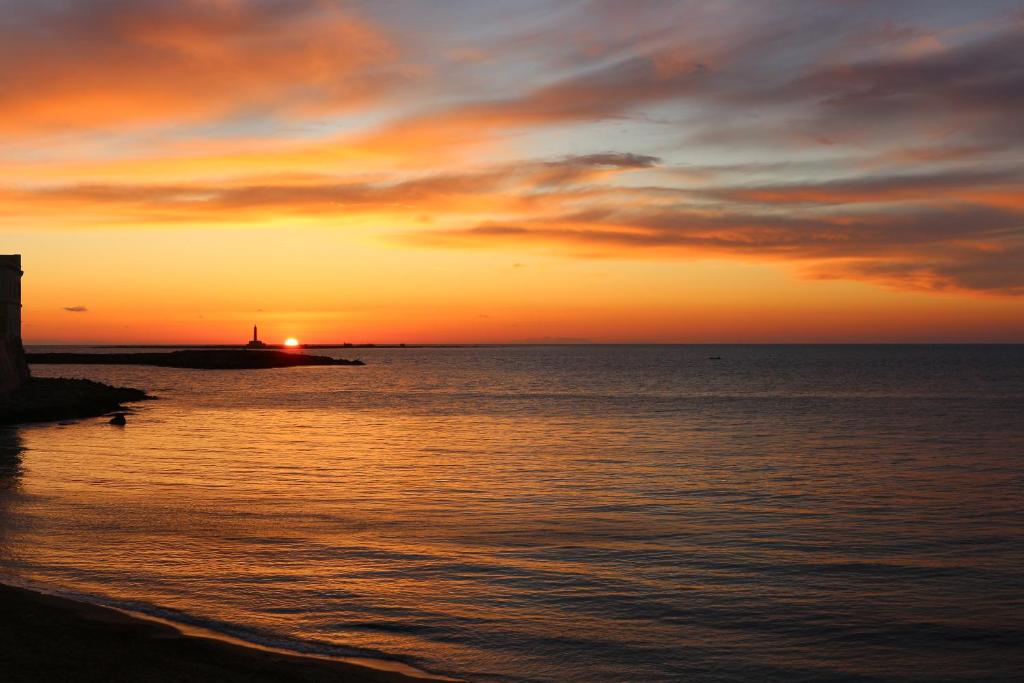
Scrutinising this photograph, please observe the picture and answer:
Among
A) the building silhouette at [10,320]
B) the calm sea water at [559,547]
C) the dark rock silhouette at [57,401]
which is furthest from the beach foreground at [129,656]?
the building silhouette at [10,320]

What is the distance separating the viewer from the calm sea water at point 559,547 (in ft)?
48.9

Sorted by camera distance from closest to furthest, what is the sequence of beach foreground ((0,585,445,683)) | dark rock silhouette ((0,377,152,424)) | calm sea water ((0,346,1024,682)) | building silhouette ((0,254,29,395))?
beach foreground ((0,585,445,683)), calm sea water ((0,346,1024,682)), building silhouette ((0,254,29,395)), dark rock silhouette ((0,377,152,424))

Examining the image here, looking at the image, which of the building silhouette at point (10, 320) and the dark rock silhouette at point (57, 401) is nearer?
the building silhouette at point (10, 320)

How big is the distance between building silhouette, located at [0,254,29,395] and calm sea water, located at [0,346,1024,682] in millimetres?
14504

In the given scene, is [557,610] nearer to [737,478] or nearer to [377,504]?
[377,504]

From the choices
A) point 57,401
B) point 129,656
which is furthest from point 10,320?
point 129,656

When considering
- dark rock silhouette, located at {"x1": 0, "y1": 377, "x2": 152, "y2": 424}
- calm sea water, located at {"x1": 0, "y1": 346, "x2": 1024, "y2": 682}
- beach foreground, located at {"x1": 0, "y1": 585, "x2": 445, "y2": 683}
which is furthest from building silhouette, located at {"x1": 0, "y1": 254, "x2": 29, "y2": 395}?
beach foreground, located at {"x1": 0, "y1": 585, "x2": 445, "y2": 683}

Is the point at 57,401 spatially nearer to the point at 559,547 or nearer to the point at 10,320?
the point at 10,320

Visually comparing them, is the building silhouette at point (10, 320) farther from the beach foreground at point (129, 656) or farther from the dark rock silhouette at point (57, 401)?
the beach foreground at point (129, 656)

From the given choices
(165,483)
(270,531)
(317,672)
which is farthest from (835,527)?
(165,483)

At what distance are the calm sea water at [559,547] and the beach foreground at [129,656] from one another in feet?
Result: 3.77

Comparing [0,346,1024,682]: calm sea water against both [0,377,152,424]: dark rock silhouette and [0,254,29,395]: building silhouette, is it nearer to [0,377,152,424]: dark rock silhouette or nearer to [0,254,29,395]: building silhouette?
Answer: [0,377,152,424]: dark rock silhouette

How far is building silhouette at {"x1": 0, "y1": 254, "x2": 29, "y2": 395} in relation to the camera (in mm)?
60906

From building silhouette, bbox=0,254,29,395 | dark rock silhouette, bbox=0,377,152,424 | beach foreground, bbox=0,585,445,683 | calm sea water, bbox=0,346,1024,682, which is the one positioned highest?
building silhouette, bbox=0,254,29,395
